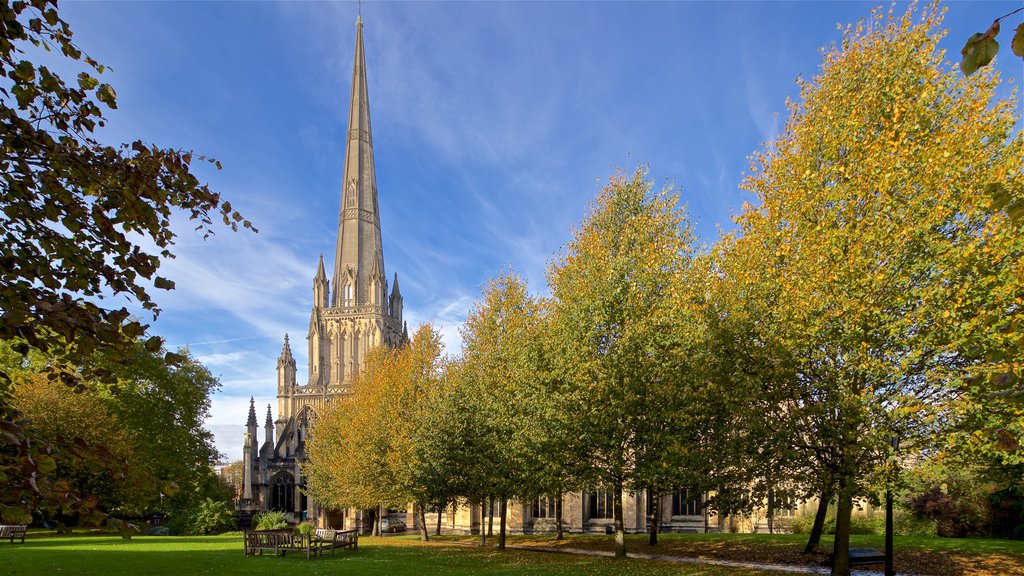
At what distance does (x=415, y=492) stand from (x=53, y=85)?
2748 centimetres

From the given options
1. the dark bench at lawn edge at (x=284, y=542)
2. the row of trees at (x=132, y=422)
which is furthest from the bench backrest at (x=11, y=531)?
the dark bench at lawn edge at (x=284, y=542)

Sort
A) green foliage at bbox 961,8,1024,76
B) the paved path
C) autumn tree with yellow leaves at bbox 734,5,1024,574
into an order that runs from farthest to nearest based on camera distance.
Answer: the paved path < autumn tree with yellow leaves at bbox 734,5,1024,574 < green foliage at bbox 961,8,1024,76

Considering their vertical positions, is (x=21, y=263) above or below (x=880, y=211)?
below

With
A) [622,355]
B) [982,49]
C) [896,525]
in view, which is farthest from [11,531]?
[896,525]

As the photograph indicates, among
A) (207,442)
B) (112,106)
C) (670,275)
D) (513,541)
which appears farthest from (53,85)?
(207,442)

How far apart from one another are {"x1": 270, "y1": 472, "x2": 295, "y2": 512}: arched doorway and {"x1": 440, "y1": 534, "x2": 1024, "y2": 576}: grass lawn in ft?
197

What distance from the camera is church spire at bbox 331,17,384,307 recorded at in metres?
97.7

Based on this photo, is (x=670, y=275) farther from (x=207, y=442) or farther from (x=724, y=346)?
(x=207, y=442)

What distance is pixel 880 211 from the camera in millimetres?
14617

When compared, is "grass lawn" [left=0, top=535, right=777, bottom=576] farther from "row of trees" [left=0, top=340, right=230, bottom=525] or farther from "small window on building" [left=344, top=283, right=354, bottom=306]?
"small window on building" [left=344, top=283, right=354, bottom=306]

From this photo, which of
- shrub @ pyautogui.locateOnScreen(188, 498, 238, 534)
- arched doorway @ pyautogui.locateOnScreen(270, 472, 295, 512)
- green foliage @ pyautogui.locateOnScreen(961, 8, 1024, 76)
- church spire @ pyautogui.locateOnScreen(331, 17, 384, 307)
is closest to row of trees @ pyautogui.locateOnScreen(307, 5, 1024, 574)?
green foliage @ pyautogui.locateOnScreen(961, 8, 1024, 76)

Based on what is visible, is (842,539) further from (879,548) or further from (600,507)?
(600,507)

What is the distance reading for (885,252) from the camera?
14.2 m

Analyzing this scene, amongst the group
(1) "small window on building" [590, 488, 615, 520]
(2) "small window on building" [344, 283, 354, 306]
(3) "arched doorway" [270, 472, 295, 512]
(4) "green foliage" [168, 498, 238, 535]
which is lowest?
(3) "arched doorway" [270, 472, 295, 512]
